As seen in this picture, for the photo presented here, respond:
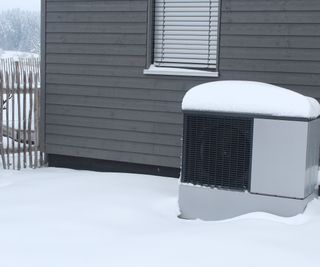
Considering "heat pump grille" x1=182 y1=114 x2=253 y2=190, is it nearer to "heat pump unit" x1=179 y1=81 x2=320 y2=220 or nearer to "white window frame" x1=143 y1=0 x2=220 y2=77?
"heat pump unit" x1=179 y1=81 x2=320 y2=220

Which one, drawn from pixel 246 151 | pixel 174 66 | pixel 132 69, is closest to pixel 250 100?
pixel 246 151

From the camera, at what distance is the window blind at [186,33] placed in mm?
7965

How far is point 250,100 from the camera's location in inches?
234

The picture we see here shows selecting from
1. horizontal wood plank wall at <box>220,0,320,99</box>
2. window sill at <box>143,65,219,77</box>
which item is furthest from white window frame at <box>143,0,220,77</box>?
horizontal wood plank wall at <box>220,0,320,99</box>

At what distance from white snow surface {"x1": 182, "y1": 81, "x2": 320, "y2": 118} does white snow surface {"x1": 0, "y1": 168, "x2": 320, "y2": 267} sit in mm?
1018

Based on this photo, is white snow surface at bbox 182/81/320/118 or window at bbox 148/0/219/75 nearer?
white snow surface at bbox 182/81/320/118

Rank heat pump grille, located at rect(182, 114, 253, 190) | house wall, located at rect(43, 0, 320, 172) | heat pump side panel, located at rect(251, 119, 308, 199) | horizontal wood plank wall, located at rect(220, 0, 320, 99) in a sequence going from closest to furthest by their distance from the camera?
heat pump side panel, located at rect(251, 119, 308, 199) < heat pump grille, located at rect(182, 114, 253, 190) < horizontal wood plank wall, located at rect(220, 0, 320, 99) < house wall, located at rect(43, 0, 320, 172)

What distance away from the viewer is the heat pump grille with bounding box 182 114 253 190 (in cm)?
599

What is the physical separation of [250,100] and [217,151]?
625mm

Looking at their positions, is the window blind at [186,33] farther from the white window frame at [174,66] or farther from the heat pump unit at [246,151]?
the heat pump unit at [246,151]

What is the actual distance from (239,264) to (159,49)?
14.6 feet

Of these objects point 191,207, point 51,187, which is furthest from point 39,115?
point 191,207

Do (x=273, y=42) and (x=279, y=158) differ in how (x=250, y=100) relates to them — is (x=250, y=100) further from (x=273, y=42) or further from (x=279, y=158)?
(x=273, y=42)

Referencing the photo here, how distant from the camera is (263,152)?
589 centimetres
